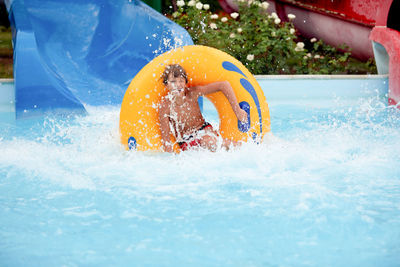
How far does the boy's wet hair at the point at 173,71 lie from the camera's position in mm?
2543

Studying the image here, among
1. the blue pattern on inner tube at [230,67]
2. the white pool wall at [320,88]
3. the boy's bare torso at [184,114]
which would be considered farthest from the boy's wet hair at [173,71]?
the white pool wall at [320,88]

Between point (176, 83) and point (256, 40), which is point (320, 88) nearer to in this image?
point (256, 40)

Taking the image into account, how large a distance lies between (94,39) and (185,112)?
2.21m

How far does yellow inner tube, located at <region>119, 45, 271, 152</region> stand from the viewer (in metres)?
2.60

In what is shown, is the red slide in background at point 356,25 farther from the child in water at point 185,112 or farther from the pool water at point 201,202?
the child in water at point 185,112

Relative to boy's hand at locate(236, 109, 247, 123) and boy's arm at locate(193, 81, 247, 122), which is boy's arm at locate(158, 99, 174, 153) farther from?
boy's hand at locate(236, 109, 247, 123)

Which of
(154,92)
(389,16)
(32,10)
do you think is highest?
(32,10)

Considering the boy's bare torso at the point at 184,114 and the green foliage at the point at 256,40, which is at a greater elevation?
the green foliage at the point at 256,40

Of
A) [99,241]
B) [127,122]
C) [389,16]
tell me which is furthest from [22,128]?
[389,16]

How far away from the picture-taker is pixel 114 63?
14.5ft

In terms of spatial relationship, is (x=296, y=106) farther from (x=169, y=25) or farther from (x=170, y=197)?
(x=170, y=197)

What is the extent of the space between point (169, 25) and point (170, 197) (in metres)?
2.43

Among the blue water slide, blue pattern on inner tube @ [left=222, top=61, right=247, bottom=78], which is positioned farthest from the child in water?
the blue water slide

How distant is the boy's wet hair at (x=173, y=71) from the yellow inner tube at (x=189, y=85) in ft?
0.13
